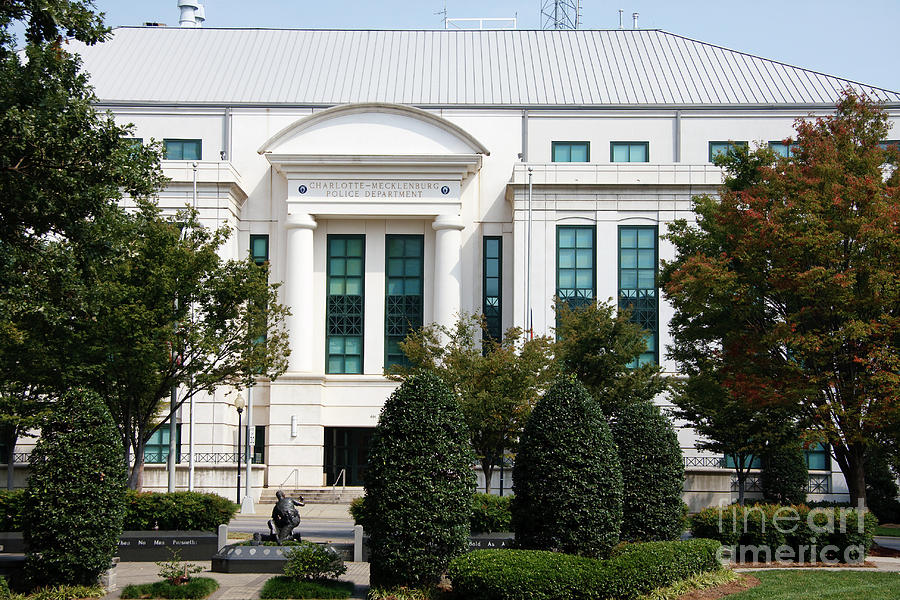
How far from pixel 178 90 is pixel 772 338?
35237 millimetres

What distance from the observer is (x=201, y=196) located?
46.1 metres

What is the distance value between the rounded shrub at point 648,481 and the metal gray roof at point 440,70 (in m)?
31.4

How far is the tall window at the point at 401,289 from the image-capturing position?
4731cm

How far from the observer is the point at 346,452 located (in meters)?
47.4

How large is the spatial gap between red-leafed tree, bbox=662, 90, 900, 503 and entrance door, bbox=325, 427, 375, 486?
22278mm

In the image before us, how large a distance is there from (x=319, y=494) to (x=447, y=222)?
1346 cm

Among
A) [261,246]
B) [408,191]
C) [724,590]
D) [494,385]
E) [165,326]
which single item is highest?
[408,191]

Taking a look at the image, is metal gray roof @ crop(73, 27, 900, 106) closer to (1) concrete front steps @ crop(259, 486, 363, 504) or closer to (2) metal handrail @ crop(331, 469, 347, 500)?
(2) metal handrail @ crop(331, 469, 347, 500)

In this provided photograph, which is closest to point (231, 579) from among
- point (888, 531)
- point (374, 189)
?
point (888, 531)

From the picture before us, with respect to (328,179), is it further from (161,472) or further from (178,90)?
(161,472)

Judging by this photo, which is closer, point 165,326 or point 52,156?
point 52,156

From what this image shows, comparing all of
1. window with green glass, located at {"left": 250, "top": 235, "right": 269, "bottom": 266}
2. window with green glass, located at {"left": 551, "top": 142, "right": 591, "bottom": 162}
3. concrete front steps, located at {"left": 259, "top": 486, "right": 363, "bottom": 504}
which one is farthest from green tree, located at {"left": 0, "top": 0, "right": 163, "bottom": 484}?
window with green glass, located at {"left": 551, "top": 142, "right": 591, "bottom": 162}

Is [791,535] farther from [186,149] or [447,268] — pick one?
[186,149]

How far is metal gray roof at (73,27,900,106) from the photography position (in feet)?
167
